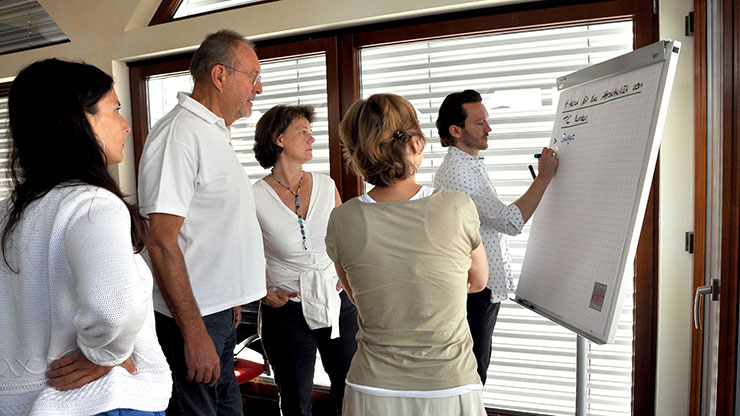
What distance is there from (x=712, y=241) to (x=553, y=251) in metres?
0.61

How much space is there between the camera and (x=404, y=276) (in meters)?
1.38

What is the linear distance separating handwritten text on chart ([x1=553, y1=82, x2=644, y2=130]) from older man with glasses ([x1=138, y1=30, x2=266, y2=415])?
1.07m

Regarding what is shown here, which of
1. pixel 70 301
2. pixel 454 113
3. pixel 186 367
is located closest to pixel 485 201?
pixel 454 113

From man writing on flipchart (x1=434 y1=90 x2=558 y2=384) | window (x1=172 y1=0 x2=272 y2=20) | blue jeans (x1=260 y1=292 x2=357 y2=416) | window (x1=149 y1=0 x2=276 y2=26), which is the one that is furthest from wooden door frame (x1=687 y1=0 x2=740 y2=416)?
window (x1=149 y1=0 x2=276 y2=26)

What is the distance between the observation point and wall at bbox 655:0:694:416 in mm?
2312

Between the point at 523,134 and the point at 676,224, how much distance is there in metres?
0.75

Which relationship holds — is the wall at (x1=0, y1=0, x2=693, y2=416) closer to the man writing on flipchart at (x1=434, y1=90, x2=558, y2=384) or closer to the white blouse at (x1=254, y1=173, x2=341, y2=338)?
the man writing on flipchart at (x1=434, y1=90, x2=558, y2=384)

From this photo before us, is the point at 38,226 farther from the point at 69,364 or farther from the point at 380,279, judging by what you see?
the point at 380,279

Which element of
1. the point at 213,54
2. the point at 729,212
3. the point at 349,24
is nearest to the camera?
the point at 729,212

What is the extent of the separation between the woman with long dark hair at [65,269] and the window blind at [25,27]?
3152 mm

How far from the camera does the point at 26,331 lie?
1.09 metres

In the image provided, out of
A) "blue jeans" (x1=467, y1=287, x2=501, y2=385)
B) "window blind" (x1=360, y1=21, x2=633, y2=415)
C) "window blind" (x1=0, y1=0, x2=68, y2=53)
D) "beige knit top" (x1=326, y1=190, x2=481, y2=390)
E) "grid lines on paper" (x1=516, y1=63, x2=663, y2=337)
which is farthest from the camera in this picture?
"window blind" (x1=0, y1=0, x2=68, y2=53)

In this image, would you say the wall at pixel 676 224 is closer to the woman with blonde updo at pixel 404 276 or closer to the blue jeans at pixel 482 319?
the blue jeans at pixel 482 319

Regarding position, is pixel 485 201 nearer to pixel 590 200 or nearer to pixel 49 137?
pixel 590 200
